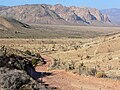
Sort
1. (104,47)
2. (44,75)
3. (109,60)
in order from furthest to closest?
(104,47)
(109,60)
(44,75)

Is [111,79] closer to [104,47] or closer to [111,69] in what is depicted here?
[111,69]

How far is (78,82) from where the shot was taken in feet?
73.9

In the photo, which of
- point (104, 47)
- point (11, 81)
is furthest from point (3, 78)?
point (104, 47)

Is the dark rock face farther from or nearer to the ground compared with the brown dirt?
farther from the ground

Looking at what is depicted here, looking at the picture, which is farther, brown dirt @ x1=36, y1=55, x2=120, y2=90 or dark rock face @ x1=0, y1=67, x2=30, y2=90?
brown dirt @ x1=36, y1=55, x2=120, y2=90

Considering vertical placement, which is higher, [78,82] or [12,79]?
[12,79]

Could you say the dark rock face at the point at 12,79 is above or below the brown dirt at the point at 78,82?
above

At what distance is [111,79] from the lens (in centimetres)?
2327

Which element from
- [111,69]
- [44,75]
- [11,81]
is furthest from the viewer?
[111,69]

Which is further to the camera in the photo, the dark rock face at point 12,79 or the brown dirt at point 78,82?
the brown dirt at point 78,82

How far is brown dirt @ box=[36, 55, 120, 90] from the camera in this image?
69.0ft

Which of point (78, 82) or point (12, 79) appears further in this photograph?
point (78, 82)

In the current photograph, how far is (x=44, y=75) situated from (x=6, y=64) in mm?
3687

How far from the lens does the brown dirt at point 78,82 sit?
2103cm
